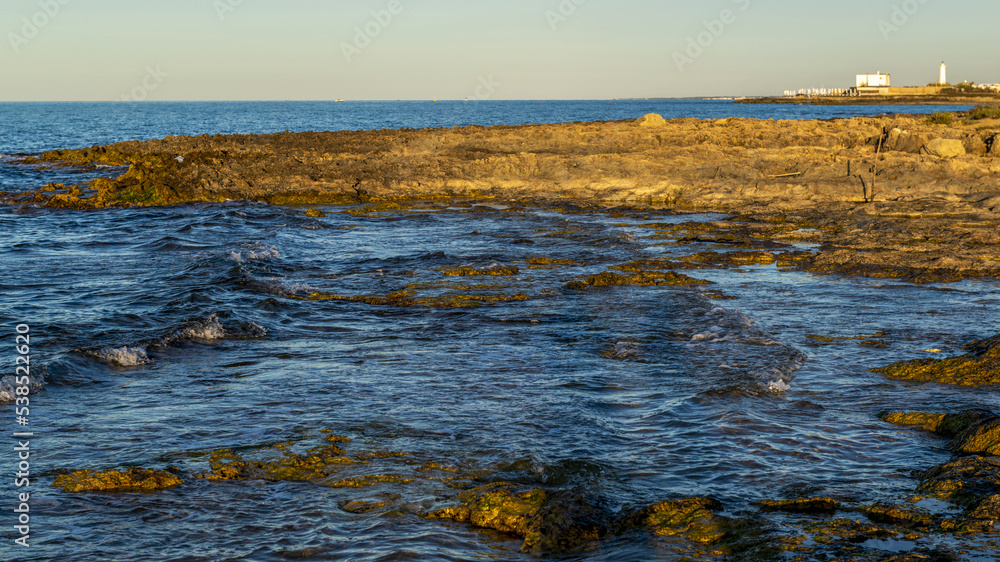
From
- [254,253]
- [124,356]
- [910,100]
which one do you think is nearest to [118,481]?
[124,356]

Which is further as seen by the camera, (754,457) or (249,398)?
(249,398)

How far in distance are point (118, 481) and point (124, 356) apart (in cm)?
445

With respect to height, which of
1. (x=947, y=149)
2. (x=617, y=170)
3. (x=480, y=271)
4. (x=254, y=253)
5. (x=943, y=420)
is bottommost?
(x=943, y=420)

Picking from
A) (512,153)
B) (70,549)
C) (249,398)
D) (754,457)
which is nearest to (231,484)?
(70,549)

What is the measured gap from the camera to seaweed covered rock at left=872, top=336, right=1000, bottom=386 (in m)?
9.20

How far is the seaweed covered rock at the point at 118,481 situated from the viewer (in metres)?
6.67

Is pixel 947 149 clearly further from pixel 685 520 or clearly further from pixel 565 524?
pixel 565 524

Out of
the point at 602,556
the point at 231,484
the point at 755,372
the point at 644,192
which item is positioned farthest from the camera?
the point at 644,192

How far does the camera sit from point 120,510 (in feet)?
20.6

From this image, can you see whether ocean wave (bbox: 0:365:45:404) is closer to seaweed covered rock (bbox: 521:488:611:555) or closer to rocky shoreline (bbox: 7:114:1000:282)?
seaweed covered rock (bbox: 521:488:611:555)

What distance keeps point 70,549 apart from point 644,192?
78.9 feet

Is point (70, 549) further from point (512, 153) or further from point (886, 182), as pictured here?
point (512, 153)

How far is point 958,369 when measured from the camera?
940cm

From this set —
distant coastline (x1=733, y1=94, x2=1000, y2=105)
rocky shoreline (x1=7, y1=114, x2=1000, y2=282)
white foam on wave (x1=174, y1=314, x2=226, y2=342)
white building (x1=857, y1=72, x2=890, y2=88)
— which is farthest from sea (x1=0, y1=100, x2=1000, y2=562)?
white building (x1=857, y1=72, x2=890, y2=88)
